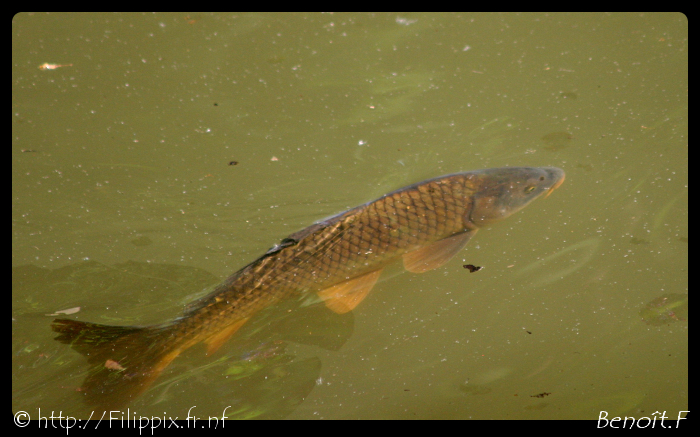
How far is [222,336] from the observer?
2.49 meters

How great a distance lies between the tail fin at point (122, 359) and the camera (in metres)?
2.31

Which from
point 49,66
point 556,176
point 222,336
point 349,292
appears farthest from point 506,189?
point 49,66

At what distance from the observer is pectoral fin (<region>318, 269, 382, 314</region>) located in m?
2.65

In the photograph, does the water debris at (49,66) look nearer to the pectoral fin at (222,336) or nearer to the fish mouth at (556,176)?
the pectoral fin at (222,336)

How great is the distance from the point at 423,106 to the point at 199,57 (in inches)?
66.0

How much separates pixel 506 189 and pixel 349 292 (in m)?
A: 1.30

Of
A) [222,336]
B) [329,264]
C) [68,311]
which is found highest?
[329,264]

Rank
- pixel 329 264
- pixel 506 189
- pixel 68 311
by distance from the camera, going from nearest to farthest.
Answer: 1. pixel 329 264
2. pixel 68 311
3. pixel 506 189

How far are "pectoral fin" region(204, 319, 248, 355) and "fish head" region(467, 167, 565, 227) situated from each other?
167 cm

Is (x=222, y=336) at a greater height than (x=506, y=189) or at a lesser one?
lesser

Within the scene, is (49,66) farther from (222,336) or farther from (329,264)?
(329,264)

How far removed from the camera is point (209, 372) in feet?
8.61

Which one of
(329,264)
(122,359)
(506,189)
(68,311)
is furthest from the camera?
(506,189)

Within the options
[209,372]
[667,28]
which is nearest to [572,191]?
[667,28]
